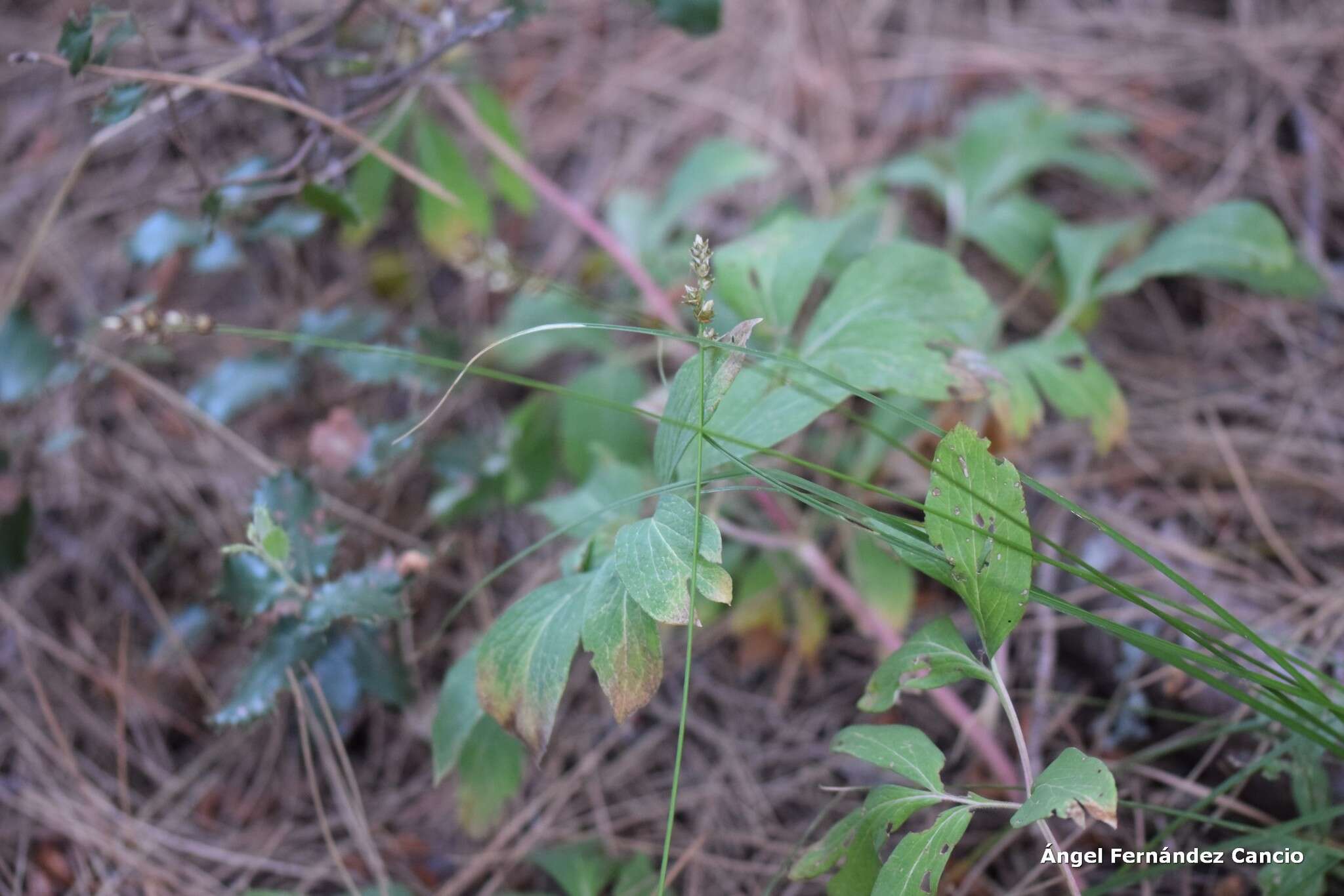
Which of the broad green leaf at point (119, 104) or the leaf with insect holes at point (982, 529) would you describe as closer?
the leaf with insect holes at point (982, 529)

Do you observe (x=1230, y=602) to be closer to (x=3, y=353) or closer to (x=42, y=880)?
(x=42, y=880)

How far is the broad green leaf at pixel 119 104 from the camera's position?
157 cm

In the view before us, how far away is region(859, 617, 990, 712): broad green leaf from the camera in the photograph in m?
1.18

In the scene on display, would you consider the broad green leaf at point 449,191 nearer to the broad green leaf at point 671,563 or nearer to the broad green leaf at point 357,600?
the broad green leaf at point 357,600

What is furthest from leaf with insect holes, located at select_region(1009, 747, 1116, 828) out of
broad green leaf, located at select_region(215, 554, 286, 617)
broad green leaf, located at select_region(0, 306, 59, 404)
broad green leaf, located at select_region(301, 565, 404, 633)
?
broad green leaf, located at select_region(0, 306, 59, 404)

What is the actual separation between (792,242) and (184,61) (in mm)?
1398

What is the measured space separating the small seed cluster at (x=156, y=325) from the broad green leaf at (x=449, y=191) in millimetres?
880

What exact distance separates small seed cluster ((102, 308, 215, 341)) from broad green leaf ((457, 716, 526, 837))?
2.74 ft

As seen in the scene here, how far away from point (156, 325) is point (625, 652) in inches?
38.2

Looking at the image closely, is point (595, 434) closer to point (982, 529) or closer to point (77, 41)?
point (982, 529)

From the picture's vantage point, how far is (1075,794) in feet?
3.21

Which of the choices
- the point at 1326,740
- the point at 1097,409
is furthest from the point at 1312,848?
the point at 1097,409

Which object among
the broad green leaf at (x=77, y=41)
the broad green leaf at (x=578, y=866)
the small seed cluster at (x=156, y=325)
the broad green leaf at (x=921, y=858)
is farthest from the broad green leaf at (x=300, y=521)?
the broad green leaf at (x=921, y=858)

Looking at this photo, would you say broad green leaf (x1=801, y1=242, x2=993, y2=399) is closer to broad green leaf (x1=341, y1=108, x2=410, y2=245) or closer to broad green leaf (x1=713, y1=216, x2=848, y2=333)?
broad green leaf (x1=713, y1=216, x2=848, y2=333)
